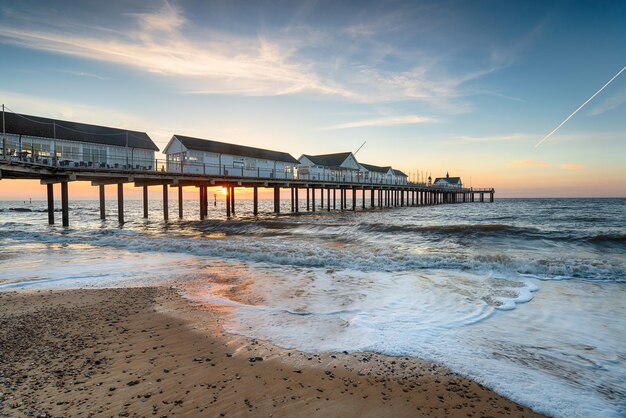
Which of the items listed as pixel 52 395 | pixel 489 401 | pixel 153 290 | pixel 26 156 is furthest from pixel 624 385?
pixel 26 156

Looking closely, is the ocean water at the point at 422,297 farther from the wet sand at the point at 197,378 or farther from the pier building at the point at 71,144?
the pier building at the point at 71,144

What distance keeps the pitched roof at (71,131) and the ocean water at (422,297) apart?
11857mm

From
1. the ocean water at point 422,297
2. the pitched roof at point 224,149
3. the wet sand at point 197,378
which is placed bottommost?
the ocean water at point 422,297

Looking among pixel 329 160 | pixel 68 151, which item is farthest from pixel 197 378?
pixel 329 160

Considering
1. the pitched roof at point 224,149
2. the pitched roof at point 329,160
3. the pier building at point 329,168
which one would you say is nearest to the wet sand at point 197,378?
the pitched roof at point 224,149

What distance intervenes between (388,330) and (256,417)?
2858mm

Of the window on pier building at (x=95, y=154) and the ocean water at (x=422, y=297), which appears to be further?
the window on pier building at (x=95, y=154)

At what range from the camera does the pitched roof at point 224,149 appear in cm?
3209

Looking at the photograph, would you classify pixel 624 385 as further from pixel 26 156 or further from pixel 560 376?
pixel 26 156

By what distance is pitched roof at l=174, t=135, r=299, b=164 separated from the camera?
32088 millimetres

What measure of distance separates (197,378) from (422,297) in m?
5.23

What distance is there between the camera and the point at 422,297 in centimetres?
730

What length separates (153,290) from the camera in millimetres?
7445

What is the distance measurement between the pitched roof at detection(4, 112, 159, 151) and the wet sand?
25162 mm
